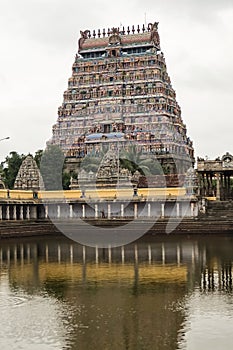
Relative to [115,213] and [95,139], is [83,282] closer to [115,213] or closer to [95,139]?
[115,213]

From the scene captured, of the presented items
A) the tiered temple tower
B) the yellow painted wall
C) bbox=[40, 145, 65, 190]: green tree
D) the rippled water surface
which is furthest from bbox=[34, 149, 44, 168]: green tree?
the rippled water surface

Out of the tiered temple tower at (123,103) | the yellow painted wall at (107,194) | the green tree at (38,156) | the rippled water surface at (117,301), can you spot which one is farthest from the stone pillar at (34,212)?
the rippled water surface at (117,301)

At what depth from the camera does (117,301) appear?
20125 mm

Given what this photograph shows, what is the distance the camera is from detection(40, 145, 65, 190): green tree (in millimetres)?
73188

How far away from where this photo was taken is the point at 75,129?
87.4m

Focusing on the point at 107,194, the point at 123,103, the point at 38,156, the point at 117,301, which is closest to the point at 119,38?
the point at 123,103

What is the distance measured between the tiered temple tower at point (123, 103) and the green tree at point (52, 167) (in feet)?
19.0

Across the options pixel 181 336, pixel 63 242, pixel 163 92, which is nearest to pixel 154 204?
pixel 63 242

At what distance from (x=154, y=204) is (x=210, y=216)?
544cm

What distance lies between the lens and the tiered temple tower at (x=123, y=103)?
270ft

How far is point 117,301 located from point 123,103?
2599 inches

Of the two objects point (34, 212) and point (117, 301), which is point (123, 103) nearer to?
point (34, 212)

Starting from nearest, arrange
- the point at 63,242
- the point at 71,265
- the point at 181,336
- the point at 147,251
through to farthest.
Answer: the point at 181,336
the point at 71,265
the point at 147,251
the point at 63,242

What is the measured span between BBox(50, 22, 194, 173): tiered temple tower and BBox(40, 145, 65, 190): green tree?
5.80 m
